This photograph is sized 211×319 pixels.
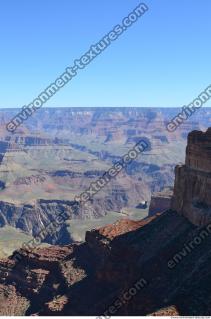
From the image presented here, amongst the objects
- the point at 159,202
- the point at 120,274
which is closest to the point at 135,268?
the point at 120,274

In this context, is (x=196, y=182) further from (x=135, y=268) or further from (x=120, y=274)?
(x=120, y=274)

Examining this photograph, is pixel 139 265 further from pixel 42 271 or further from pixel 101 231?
pixel 42 271

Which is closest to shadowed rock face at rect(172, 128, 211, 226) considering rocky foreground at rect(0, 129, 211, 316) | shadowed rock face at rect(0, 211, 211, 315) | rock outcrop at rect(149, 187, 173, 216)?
rocky foreground at rect(0, 129, 211, 316)

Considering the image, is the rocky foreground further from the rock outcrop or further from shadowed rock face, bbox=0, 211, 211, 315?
the rock outcrop

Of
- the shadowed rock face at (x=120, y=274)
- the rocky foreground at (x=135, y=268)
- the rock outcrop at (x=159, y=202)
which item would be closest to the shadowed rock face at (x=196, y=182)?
the rocky foreground at (x=135, y=268)

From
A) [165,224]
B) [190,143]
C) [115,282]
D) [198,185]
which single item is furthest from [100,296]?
[190,143]

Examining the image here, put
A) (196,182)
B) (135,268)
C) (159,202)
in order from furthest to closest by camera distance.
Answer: (159,202) → (196,182) → (135,268)

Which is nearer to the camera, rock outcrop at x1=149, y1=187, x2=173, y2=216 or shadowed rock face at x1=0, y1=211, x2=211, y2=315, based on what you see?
shadowed rock face at x1=0, y1=211, x2=211, y2=315
